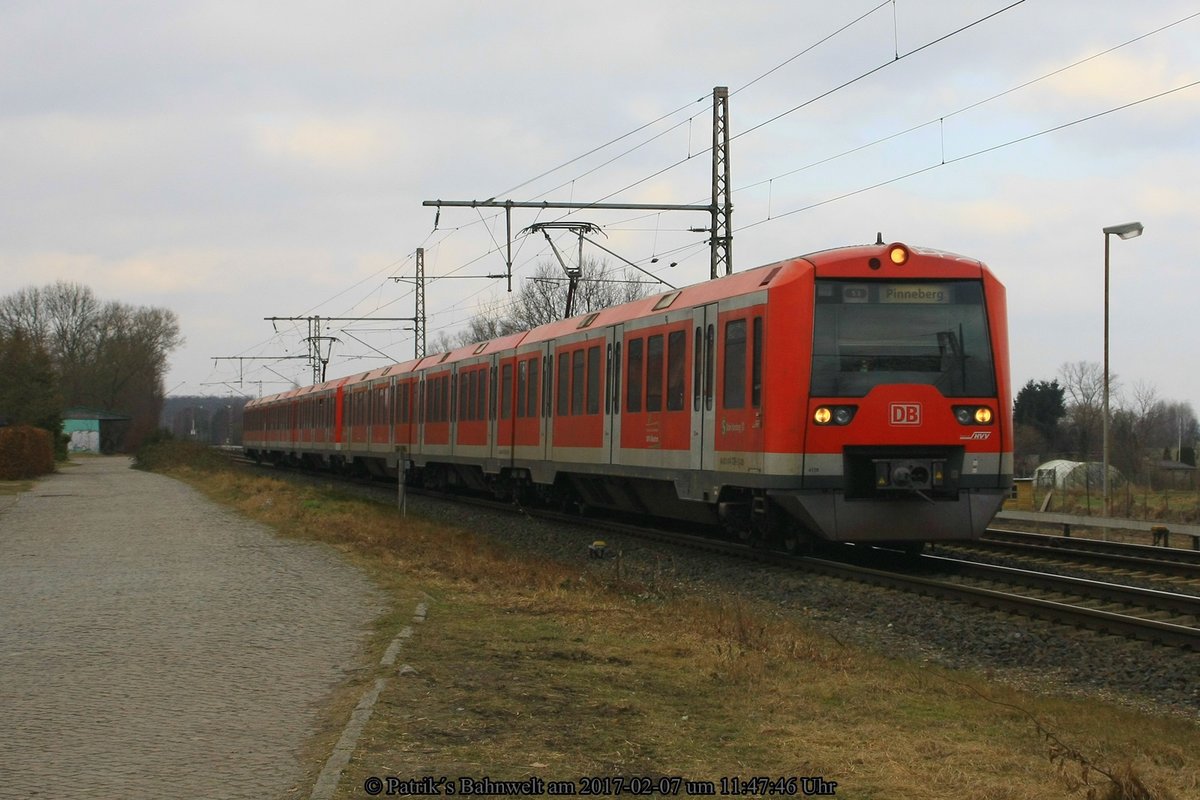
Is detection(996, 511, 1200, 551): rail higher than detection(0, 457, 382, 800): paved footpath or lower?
higher

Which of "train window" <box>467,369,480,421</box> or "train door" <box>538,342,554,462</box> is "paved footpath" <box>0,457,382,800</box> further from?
"train window" <box>467,369,480,421</box>

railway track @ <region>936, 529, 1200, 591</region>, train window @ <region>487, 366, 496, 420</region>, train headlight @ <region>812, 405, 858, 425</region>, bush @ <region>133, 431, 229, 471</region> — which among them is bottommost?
railway track @ <region>936, 529, 1200, 591</region>

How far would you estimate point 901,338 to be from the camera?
13.7 meters

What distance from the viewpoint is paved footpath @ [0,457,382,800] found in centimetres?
570

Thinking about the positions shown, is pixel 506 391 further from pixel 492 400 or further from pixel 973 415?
pixel 973 415

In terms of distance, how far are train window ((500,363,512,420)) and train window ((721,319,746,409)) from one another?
1047 centimetres

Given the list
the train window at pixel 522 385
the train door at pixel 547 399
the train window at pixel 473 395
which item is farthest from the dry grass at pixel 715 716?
the train window at pixel 473 395

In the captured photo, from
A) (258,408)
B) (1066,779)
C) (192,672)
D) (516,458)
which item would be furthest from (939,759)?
(258,408)

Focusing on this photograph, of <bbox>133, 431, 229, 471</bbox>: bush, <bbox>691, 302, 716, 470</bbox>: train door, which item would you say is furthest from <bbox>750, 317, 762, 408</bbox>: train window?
<bbox>133, 431, 229, 471</bbox>: bush

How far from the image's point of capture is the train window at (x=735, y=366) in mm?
14453

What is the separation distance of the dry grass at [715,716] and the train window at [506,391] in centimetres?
1356

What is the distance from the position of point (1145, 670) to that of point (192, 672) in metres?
6.27

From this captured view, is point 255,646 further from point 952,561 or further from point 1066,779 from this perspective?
point 952,561

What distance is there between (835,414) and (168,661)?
741 cm
